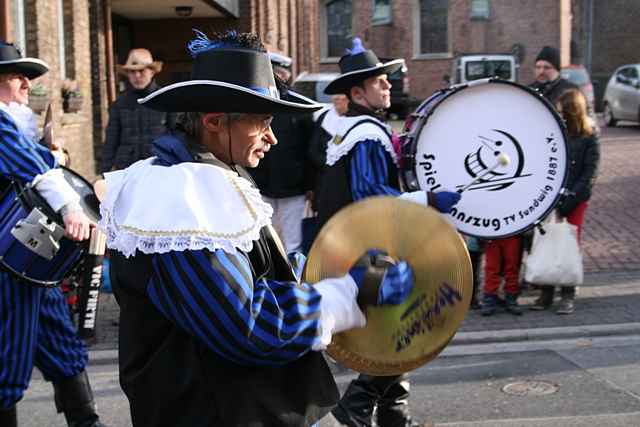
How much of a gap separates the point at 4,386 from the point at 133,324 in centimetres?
202

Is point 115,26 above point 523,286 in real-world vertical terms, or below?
above

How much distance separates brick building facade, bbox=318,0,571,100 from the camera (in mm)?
38000

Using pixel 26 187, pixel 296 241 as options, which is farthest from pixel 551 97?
pixel 26 187

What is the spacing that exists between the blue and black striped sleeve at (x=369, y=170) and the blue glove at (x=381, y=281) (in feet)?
6.48

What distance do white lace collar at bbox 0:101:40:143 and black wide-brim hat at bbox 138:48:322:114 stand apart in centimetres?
206

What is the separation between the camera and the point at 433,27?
130 feet

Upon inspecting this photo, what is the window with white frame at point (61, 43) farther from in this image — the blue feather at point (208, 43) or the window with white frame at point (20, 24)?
the blue feather at point (208, 43)

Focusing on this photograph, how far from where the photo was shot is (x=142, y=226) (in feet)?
7.64

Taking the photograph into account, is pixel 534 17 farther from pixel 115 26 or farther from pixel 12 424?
pixel 12 424

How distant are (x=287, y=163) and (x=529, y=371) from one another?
2.39m

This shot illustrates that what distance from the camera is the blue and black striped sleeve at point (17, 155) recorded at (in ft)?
13.8

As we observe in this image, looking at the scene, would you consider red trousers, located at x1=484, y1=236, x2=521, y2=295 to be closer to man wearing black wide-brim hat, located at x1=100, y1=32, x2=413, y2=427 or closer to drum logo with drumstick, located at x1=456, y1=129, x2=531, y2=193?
drum logo with drumstick, located at x1=456, y1=129, x2=531, y2=193

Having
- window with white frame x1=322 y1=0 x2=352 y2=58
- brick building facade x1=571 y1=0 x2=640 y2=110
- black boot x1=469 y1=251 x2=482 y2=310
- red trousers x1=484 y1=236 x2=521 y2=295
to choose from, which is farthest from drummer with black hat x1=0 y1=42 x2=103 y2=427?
brick building facade x1=571 y1=0 x2=640 y2=110

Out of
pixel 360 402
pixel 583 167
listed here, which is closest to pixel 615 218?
pixel 583 167
